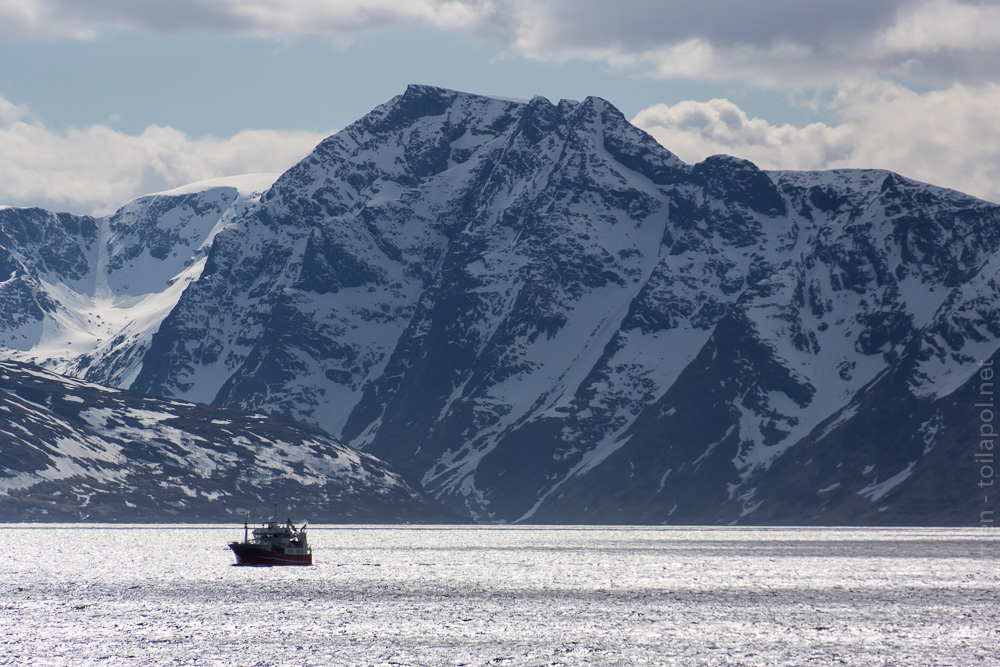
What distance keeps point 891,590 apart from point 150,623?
3900 inches

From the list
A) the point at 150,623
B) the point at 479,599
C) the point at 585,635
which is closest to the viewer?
the point at 585,635

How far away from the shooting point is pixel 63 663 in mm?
113000

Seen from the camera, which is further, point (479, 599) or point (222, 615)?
point (479, 599)

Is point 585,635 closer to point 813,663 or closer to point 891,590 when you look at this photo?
point 813,663

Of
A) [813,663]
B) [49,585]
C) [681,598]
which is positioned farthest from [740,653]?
[49,585]

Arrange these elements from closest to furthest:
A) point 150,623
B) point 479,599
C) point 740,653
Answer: point 740,653, point 150,623, point 479,599

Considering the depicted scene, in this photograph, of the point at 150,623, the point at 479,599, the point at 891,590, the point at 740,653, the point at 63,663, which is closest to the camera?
the point at 63,663

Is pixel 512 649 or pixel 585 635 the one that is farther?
pixel 585 635

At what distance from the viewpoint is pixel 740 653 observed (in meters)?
122

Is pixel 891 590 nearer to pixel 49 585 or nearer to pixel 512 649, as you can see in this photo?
pixel 512 649

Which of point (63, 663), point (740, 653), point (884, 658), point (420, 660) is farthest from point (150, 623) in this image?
point (884, 658)

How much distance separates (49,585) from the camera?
196750 mm

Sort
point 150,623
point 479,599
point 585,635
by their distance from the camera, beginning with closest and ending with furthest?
point 585,635 < point 150,623 < point 479,599

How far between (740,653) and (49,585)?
112 meters
